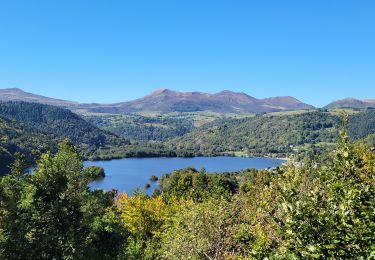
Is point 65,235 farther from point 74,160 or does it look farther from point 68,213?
point 74,160

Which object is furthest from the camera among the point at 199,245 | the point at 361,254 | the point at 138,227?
the point at 138,227

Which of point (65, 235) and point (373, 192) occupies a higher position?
point (373, 192)

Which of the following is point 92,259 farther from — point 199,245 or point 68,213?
point 199,245

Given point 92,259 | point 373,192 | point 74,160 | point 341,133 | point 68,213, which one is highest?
point 341,133

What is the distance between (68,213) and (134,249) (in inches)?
554

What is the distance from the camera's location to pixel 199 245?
93.6 ft

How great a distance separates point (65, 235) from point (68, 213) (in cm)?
148

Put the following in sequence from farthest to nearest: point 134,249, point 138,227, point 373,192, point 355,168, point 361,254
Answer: point 138,227 < point 134,249 < point 355,168 < point 373,192 < point 361,254

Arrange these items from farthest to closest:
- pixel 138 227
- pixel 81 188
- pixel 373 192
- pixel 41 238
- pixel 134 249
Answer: pixel 138 227, pixel 134 249, pixel 81 188, pixel 41 238, pixel 373 192

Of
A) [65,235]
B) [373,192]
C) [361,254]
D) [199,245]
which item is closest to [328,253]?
[361,254]

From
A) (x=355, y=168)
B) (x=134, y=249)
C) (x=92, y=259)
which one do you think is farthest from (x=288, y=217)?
(x=134, y=249)

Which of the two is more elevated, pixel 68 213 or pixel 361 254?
pixel 361 254

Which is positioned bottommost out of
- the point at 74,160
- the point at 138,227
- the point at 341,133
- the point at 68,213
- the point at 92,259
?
the point at 138,227

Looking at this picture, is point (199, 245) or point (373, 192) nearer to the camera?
point (373, 192)
